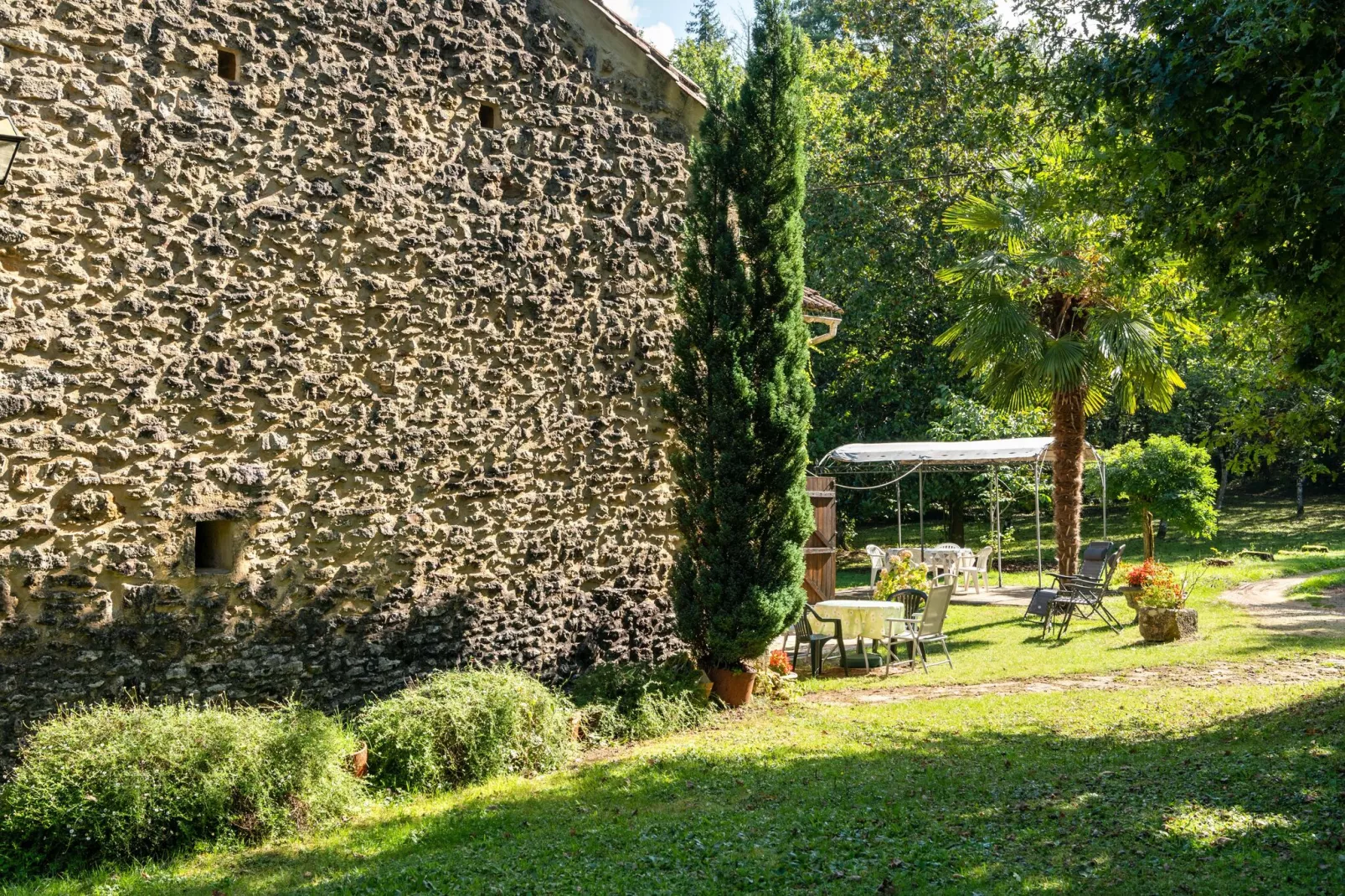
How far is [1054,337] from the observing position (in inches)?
567

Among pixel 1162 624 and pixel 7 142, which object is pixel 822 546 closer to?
pixel 1162 624

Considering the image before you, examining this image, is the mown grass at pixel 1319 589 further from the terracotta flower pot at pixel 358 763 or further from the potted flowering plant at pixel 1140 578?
the terracotta flower pot at pixel 358 763

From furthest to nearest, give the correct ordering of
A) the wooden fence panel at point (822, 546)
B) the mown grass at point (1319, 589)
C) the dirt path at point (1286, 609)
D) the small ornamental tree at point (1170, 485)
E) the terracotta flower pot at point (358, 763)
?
the small ornamental tree at point (1170, 485) → the mown grass at point (1319, 589) → the wooden fence panel at point (822, 546) → the dirt path at point (1286, 609) → the terracotta flower pot at point (358, 763)

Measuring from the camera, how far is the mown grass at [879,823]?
479 centimetres

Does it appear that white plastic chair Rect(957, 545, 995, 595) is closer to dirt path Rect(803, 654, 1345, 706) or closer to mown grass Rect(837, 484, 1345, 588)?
mown grass Rect(837, 484, 1345, 588)

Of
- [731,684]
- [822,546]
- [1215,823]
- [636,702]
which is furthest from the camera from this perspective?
[822,546]

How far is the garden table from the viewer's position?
1095 centimetres

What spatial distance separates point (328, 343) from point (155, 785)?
2.95 meters

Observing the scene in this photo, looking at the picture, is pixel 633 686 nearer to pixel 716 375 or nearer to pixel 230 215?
pixel 716 375

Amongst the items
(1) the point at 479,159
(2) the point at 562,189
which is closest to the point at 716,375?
(2) the point at 562,189

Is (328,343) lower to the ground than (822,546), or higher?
higher

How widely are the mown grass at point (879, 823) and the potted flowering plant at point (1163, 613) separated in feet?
13.3

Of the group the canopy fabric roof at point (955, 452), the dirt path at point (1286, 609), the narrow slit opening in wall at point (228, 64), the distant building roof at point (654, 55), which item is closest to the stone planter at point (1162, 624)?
the dirt path at point (1286, 609)

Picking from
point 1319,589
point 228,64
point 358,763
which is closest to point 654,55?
point 228,64
